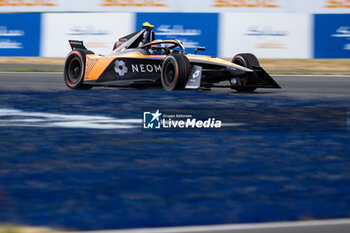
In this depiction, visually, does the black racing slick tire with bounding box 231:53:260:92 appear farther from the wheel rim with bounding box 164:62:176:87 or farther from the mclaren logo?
the mclaren logo

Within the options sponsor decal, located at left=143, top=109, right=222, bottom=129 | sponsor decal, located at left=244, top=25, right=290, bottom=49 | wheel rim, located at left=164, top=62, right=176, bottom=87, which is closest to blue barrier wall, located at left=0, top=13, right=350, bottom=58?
sponsor decal, located at left=244, top=25, right=290, bottom=49

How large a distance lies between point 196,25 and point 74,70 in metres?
7.23

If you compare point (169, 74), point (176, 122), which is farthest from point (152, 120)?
point (169, 74)

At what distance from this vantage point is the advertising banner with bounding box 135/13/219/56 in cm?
1903

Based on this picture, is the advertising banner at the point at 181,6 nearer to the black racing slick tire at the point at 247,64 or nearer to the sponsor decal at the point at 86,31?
the sponsor decal at the point at 86,31

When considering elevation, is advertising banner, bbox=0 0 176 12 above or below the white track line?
above

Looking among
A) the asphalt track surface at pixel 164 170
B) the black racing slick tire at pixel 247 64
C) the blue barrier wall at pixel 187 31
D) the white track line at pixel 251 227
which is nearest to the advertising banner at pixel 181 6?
the blue barrier wall at pixel 187 31

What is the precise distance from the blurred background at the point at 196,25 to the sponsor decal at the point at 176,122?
10.3m

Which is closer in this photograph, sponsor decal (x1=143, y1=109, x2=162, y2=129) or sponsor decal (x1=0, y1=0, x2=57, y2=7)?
sponsor decal (x1=143, y1=109, x2=162, y2=129)

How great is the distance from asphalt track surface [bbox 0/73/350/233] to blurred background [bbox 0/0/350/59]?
938cm

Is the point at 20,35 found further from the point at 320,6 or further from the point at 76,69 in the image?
the point at 320,6

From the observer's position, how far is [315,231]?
3.74 meters

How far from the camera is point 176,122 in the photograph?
8305 millimetres

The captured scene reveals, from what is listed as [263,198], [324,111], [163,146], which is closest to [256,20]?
[324,111]
